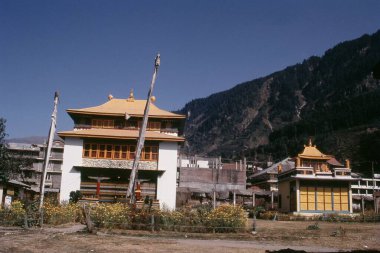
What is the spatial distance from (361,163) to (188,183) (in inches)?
2762

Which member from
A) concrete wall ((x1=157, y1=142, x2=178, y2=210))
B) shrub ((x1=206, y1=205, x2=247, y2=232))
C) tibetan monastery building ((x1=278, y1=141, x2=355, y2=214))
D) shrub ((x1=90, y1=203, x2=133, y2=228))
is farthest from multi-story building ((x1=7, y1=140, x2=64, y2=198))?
shrub ((x1=206, y1=205, x2=247, y2=232))

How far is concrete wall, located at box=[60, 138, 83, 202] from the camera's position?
35.9 meters

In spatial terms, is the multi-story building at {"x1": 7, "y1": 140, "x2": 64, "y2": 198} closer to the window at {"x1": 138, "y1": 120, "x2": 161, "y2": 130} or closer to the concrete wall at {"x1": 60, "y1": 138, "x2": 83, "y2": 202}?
the concrete wall at {"x1": 60, "y1": 138, "x2": 83, "y2": 202}

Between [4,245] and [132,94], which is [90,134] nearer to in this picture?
[132,94]

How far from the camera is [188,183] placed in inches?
2002

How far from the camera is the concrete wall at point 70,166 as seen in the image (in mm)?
35888

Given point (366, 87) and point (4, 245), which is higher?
point (366, 87)

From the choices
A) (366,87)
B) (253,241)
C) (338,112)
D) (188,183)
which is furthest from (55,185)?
(366,87)

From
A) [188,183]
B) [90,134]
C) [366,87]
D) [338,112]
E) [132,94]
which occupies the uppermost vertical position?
[366,87]

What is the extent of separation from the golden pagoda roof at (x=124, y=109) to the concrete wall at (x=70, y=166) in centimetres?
362

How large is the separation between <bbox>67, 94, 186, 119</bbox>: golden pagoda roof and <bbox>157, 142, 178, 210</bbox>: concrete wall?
3.67 metres

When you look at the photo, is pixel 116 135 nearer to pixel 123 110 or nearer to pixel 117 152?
pixel 117 152

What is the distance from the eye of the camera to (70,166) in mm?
36781

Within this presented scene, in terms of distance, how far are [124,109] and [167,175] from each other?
29.5 ft
